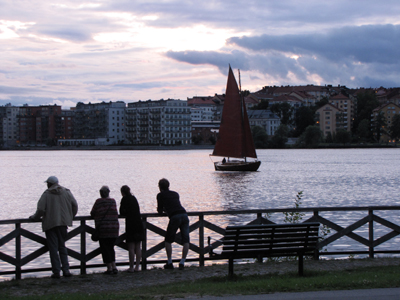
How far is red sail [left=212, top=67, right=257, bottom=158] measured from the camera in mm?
67562

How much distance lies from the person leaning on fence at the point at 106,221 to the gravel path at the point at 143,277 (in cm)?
42

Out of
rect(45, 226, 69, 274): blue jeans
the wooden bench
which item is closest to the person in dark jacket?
rect(45, 226, 69, 274): blue jeans

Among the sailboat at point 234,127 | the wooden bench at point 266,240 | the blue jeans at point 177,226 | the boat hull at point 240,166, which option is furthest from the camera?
the boat hull at point 240,166

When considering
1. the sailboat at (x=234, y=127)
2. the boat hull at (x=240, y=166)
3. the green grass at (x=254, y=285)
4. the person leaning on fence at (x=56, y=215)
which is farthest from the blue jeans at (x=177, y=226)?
the boat hull at (x=240, y=166)

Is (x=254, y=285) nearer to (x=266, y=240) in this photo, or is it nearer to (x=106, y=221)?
Result: (x=266, y=240)

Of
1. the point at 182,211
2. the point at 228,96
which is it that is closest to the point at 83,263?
the point at 182,211

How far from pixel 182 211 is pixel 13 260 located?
340cm

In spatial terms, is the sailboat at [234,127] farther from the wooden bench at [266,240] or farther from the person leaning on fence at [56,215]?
the wooden bench at [266,240]

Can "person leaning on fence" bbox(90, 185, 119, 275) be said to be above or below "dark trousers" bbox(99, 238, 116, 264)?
above

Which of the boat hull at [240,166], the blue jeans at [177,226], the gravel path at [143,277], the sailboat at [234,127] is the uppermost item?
the sailboat at [234,127]

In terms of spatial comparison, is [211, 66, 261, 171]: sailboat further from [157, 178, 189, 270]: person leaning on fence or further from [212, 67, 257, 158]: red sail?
[157, 178, 189, 270]: person leaning on fence

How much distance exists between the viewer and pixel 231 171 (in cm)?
8581

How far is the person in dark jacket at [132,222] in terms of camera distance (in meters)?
11.1

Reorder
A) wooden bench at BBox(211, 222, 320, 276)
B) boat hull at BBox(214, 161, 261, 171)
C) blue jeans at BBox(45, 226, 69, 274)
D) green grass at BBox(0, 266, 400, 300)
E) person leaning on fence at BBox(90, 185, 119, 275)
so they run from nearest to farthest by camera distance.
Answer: green grass at BBox(0, 266, 400, 300) → wooden bench at BBox(211, 222, 320, 276) → blue jeans at BBox(45, 226, 69, 274) → person leaning on fence at BBox(90, 185, 119, 275) → boat hull at BBox(214, 161, 261, 171)
